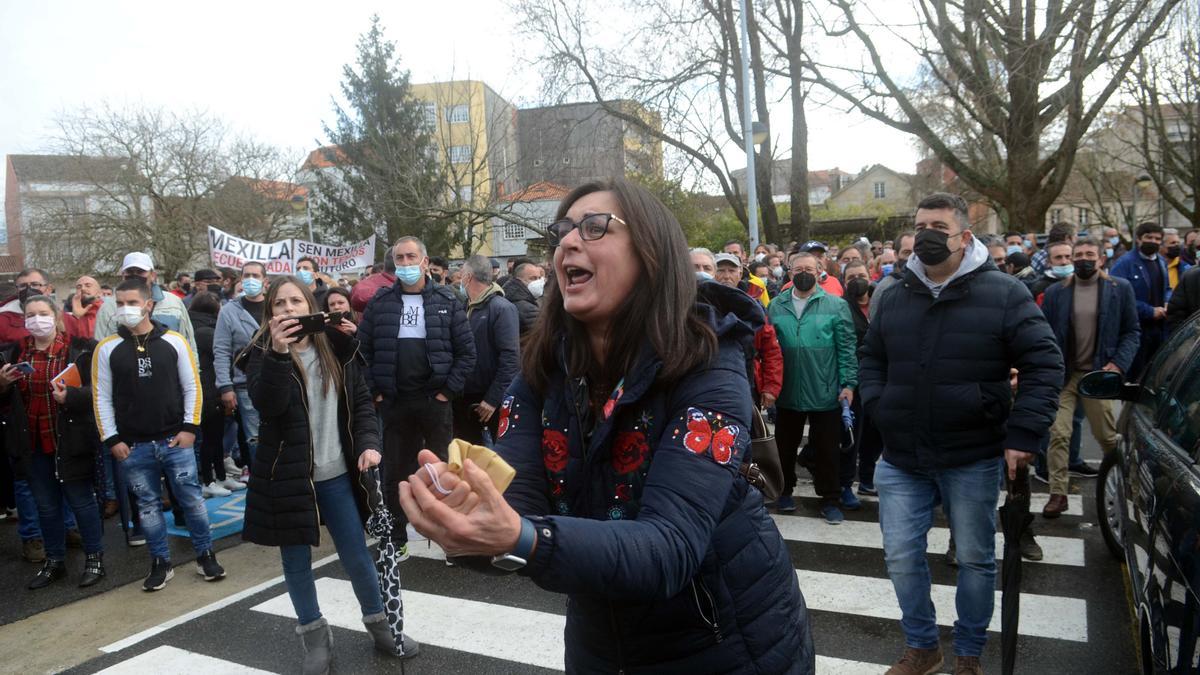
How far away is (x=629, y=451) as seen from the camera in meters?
1.74

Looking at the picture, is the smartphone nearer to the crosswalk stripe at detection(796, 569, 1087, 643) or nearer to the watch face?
the watch face

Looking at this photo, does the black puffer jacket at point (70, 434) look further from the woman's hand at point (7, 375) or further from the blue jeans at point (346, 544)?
the blue jeans at point (346, 544)

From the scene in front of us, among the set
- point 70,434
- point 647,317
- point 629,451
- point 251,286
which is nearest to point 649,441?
point 629,451

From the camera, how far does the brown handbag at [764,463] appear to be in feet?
6.44

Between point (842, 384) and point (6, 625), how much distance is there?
6063 millimetres

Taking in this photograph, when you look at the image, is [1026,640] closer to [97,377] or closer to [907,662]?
[907,662]

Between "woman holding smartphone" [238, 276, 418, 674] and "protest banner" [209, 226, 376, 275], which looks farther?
"protest banner" [209, 226, 376, 275]

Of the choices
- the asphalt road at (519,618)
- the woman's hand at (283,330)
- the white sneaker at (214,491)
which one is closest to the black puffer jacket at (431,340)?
the asphalt road at (519,618)

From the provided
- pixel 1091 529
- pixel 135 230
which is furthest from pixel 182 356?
pixel 135 230

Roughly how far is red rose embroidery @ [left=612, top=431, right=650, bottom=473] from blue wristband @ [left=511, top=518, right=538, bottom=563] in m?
0.42

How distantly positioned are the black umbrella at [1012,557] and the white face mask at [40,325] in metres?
6.43

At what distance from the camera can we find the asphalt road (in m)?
4.16

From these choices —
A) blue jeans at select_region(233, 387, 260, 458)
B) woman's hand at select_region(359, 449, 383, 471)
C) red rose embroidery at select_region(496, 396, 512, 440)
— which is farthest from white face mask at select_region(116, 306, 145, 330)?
red rose embroidery at select_region(496, 396, 512, 440)

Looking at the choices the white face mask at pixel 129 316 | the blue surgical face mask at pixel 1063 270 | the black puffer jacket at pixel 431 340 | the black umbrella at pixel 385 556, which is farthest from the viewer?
the blue surgical face mask at pixel 1063 270
